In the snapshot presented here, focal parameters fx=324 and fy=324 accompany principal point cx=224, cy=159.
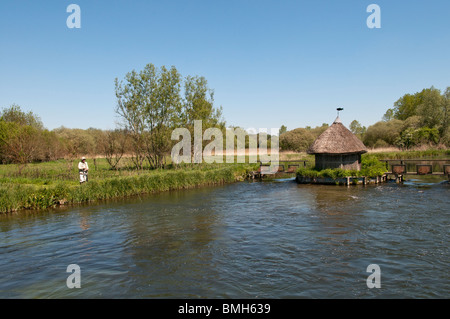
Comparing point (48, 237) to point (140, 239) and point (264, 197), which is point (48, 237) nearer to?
point (140, 239)

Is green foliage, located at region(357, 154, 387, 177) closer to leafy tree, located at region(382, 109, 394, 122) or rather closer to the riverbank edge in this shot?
the riverbank edge

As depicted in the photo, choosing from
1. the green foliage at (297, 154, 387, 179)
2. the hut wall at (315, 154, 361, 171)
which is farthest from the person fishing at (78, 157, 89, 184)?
the hut wall at (315, 154, 361, 171)

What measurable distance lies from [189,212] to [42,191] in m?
7.44

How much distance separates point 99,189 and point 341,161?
15810 millimetres

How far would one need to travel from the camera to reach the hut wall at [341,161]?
74.1ft

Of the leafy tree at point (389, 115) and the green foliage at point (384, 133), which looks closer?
the green foliage at point (384, 133)

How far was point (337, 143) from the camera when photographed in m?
22.4

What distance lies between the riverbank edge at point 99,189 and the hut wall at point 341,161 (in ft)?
26.1

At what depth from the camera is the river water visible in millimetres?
6898

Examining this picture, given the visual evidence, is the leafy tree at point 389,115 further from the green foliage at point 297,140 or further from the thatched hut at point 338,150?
the thatched hut at point 338,150

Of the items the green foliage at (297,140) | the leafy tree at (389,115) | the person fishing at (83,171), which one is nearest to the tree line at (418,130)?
the green foliage at (297,140)

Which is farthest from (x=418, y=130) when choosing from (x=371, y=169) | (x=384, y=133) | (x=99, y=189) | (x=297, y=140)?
(x=99, y=189)

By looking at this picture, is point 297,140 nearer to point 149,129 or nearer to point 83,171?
point 149,129

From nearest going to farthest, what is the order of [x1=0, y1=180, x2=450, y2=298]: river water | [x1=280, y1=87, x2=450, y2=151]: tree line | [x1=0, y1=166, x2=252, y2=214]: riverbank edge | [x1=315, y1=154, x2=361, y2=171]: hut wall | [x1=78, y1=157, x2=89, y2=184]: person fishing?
1. [x1=0, y1=180, x2=450, y2=298]: river water
2. [x1=0, y1=166, x2=252, y2=214]: riverbank edge
3. [x1=78, y1=157, x2=89, y2=184]: person fishing
4. [x1=315, y1=154, x2=361, y2=171]: hut wall
5. [x1=280, y1=87, x2=450, y2=151]: tree line
